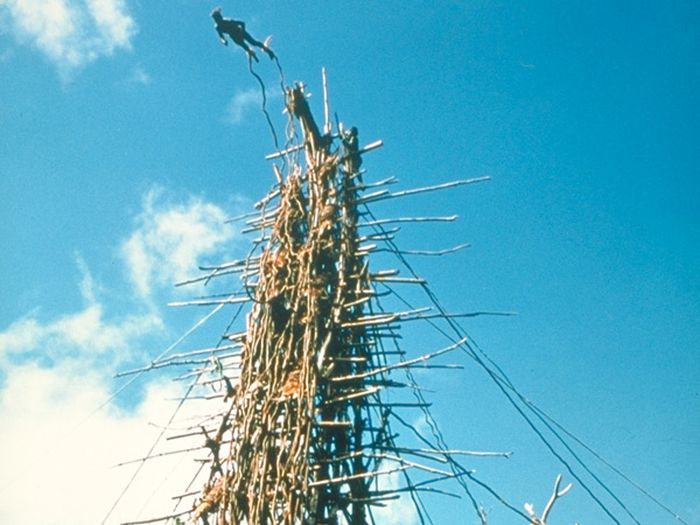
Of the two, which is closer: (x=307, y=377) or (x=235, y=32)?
(x=307, y=377)

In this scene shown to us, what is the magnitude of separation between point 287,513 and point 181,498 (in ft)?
3.16

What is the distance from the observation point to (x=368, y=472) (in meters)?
3.42

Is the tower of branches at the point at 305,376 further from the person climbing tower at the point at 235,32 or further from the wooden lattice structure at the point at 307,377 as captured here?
the person climbing tower at the point at 235,32

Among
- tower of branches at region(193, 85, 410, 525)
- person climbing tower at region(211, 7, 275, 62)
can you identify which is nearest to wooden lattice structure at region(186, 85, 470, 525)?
tower of branches at region(193, 85, 410, 525)

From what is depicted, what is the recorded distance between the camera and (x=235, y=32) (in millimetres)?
4680

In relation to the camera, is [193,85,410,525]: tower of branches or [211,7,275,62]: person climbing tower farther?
[211,7,275,62]: person climbing tower

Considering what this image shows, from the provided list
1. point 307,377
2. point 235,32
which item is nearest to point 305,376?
point 307,377

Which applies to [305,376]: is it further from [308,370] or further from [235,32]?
[235,32]

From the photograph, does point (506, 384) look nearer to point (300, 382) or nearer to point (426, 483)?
point (426, 483)

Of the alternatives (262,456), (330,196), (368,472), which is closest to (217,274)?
(330,196)

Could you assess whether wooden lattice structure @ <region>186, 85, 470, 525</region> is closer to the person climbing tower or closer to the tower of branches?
the tower of branches

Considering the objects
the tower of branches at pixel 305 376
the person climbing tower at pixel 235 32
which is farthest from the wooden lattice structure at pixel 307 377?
the person climbing tower at pixel 235 32

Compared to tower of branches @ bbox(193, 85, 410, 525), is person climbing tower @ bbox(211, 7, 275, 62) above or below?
above

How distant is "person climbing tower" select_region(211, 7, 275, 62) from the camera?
455cm
